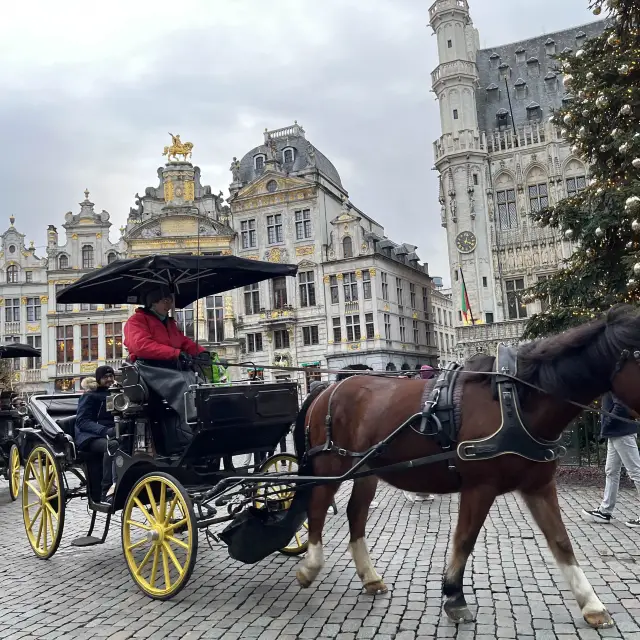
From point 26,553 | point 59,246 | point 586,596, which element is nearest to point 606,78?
point 586,596

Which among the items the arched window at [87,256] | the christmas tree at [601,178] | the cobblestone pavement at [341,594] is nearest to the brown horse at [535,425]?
the cobblestone pavement at [341,594]

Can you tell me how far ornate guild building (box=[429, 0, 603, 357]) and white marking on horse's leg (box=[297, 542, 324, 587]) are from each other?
81.9ft

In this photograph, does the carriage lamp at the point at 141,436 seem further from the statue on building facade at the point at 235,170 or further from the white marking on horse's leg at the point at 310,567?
the statue on building facade at the point at 235,170

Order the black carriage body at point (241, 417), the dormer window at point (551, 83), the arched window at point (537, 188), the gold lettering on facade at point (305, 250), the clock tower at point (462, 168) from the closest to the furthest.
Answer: the black carriage body at point (241, 417)
the clock tower at point (462, 168)
the arched window at point (537, 188)
the dormer window at point (551, 83)
the gold lettering on facade at point (305, 250)

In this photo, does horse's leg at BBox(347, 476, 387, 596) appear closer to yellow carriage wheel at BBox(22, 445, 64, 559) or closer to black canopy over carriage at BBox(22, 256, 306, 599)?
black canopy over carriage at BBox(22, 256, 306, 599)

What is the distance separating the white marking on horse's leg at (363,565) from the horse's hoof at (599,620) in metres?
1.45

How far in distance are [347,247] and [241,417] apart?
30.2 m

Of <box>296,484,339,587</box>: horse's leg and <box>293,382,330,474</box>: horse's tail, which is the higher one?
<box>293,382,330,474</box>: horse's tail

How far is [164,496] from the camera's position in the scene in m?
4.62

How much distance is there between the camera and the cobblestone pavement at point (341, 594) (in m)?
3.83

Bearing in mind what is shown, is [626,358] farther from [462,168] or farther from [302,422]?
[462,168]

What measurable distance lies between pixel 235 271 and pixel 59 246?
36.0 m

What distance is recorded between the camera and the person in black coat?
5867 mm

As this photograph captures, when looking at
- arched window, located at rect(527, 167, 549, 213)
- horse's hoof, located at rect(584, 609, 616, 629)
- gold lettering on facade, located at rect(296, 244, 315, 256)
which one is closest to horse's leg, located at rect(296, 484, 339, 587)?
horse's hoof, located at rect(584, 609, 616, 629)
